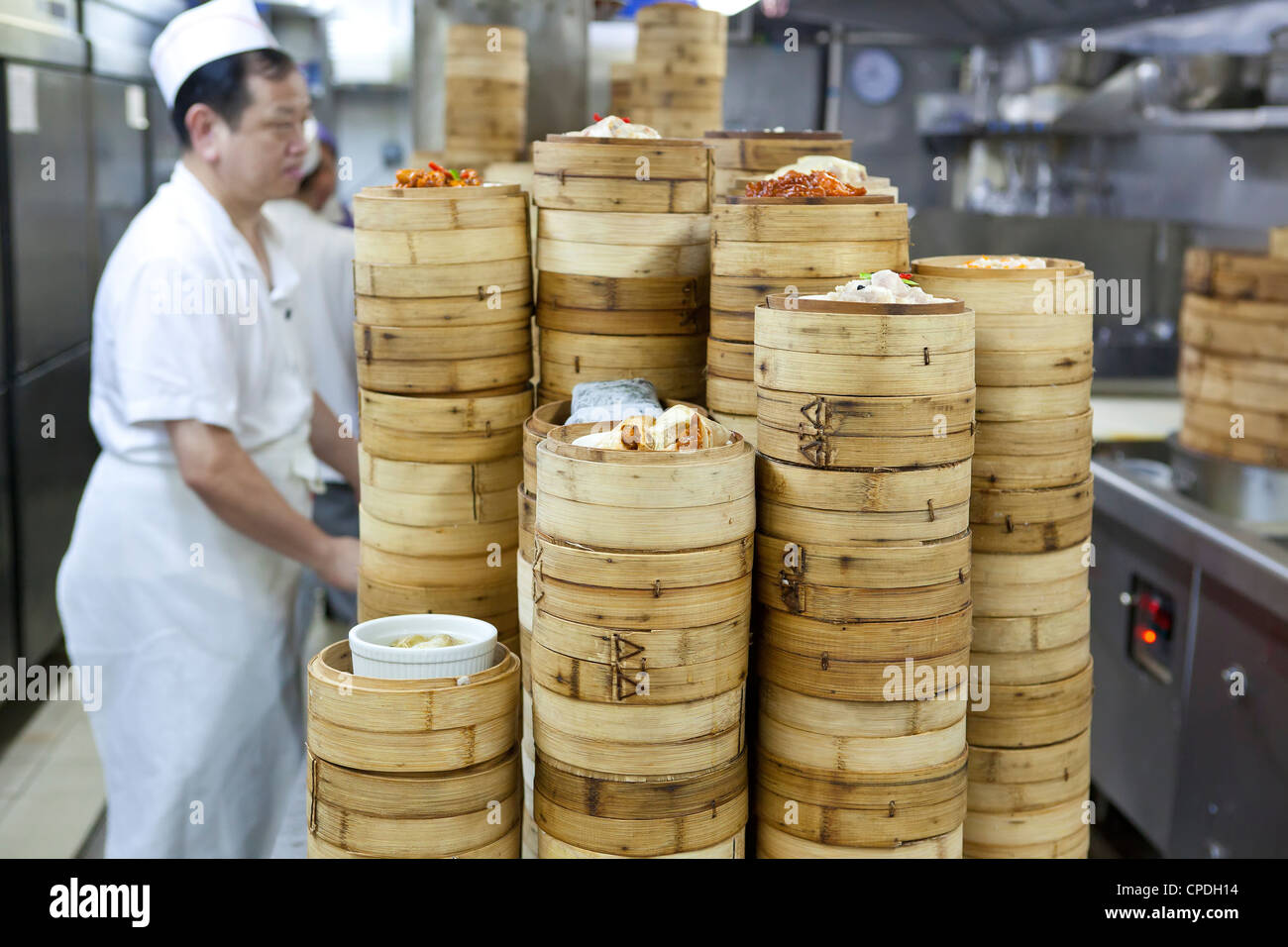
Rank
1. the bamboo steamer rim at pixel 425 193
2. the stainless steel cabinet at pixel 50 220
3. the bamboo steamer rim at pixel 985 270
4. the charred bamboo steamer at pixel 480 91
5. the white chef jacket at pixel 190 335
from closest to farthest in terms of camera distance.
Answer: the bamboo steamer rim at pixel 985 270 < the bamboo steamer rim at pixel 425 193 < the white chef jacket at pixel 190 335 < the charred bamboo steamer at pixel 480 91 < the stainless steel cabinet at pixel 50 220

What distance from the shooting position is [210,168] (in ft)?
10.1

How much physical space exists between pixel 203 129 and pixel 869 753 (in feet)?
7.40

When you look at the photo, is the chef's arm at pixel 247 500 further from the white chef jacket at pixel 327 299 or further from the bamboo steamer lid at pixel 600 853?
the white chef jacket at pixel 327 299

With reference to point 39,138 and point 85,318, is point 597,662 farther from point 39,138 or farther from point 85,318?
point 85,318

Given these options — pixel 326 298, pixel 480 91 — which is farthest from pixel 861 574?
pixel 326 298

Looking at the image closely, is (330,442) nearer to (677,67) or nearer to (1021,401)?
(677,67)

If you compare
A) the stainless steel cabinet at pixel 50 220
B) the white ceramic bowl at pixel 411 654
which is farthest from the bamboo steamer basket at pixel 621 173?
the stainless steel cabinet at pixel 50 220

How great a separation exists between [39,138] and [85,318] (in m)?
1.12

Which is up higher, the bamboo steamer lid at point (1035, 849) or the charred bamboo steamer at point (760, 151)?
the charred bamboo steamer at point (760, 151)

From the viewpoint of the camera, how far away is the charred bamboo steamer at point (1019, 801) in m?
2.04

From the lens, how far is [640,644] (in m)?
1.59

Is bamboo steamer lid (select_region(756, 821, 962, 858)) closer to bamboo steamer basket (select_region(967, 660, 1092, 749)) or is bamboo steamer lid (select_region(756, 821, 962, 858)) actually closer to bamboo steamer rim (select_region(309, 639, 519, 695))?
bamboo steamer basket (select_region(967, 660, 1092, 749))

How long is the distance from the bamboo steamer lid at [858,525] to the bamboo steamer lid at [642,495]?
0.11 metres

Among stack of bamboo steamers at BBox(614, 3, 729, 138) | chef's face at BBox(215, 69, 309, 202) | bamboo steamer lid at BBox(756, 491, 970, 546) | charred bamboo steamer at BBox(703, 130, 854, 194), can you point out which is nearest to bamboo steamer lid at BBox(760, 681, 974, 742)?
bamboo steamer lid at BBox(756, 491, 970, 546)
